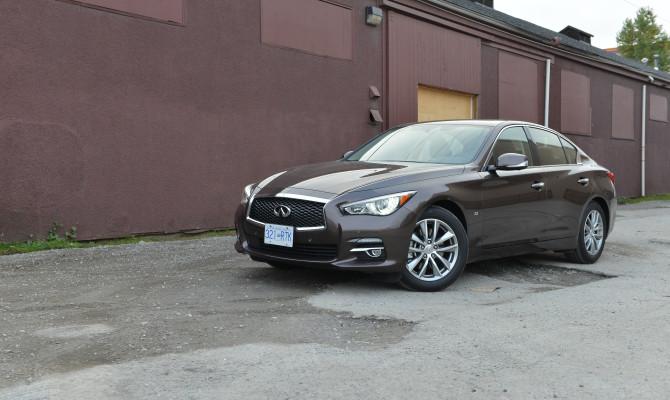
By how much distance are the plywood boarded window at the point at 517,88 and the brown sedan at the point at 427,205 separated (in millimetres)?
9387

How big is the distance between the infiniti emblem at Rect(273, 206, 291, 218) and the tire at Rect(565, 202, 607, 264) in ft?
11.5

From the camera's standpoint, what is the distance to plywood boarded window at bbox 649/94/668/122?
2356cm

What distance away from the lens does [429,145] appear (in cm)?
637

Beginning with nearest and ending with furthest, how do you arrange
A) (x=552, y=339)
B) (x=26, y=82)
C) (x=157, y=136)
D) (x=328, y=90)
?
(x=552, y=339) → (x=26, y=82) → (x=157, y=136) → (x=328, y=90)

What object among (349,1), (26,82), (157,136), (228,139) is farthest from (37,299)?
(349,1)

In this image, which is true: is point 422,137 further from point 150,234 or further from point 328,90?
point 328,90

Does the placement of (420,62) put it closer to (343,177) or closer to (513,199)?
(513,199)

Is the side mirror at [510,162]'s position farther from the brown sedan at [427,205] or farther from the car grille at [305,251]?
the car grille at [305,251]

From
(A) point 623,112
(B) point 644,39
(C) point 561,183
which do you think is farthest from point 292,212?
(B) point 644,39

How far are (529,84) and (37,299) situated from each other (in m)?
14.9

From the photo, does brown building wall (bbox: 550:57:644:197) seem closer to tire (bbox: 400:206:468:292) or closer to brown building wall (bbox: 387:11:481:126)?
brown building wall (bbox: 387:11:481:126)

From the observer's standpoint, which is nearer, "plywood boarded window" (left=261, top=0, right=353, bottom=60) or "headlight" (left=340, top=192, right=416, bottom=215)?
"headlight" (left=340, top=192, right=416, bottom=215)

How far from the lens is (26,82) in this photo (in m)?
7.70

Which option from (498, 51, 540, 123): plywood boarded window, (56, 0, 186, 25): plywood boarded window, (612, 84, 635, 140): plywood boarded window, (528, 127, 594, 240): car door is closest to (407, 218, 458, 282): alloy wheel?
(528, 127, 594, 240): car door
